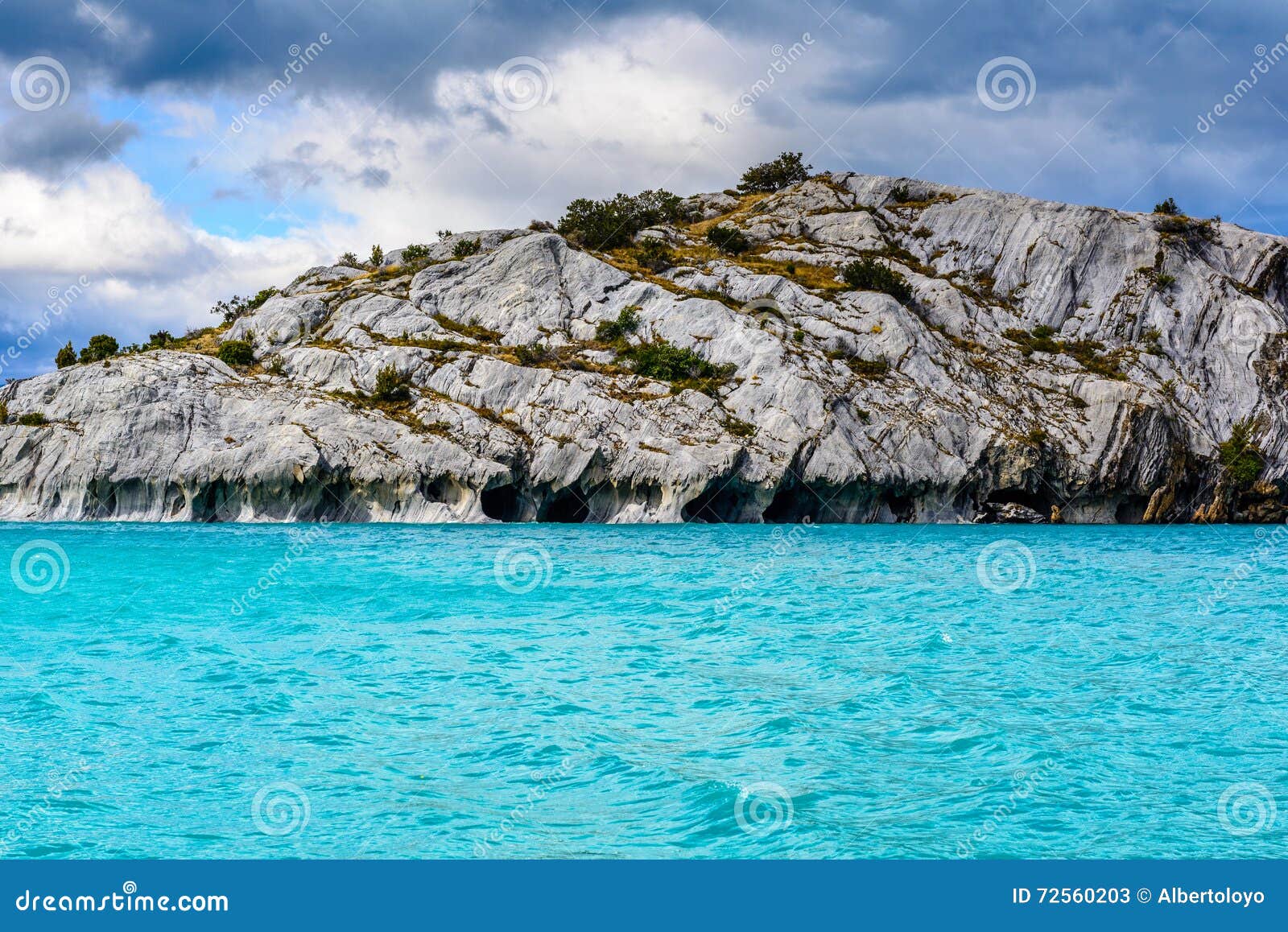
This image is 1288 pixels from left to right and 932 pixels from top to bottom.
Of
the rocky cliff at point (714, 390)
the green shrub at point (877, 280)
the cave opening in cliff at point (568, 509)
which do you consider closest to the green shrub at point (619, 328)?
the rocky cliff at point (714, 390)

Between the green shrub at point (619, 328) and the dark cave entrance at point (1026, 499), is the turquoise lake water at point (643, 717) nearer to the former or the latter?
the dark cave entrance at point (1026, 499)

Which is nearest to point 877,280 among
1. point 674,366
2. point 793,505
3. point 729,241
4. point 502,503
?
point 729,241

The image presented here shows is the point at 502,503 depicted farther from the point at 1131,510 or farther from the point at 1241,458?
the point at 1241,458

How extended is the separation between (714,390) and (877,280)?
22517mm

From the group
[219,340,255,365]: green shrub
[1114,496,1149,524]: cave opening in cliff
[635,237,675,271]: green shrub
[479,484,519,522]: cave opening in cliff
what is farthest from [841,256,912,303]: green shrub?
[219,340,255,365]: green shrub

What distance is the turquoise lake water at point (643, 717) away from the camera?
1052 cm

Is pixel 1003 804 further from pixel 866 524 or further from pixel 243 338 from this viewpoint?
pixel 243 338

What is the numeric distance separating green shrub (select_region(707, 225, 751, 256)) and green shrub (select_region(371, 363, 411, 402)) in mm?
38214

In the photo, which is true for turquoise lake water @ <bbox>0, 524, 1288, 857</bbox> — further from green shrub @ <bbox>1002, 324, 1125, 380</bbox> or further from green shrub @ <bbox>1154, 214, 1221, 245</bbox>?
green shrub @ <bbox>1154, 214, 1221, 245</bbox>

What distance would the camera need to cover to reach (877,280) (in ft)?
261

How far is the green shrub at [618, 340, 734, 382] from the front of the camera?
68.5 metres

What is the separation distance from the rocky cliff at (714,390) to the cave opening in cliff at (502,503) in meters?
0.57
